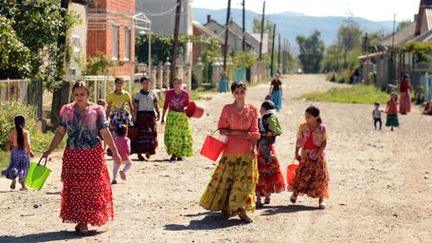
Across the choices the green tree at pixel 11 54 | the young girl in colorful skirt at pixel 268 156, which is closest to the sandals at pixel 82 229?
the young girl in colorful skirt at pixel 268 156

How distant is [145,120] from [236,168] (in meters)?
7.23

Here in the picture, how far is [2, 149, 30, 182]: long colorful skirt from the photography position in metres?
14.4

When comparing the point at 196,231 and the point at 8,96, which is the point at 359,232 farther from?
the point at 8,96

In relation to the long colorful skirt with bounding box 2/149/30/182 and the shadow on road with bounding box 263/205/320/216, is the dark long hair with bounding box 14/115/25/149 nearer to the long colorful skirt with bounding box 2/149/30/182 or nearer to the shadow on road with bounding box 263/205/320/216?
the long colorful skirt with bounding box 2/149/30/182

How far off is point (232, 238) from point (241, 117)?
170 centimetres

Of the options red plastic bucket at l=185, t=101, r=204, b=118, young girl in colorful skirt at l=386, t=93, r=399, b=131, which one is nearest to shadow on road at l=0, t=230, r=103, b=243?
red plastic bucket at l=185, t=101, r=204, b=118

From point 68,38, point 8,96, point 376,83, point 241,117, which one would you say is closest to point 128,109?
point 8,96

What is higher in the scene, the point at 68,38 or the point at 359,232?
the point at 68,38

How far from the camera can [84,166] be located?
10.9 meters

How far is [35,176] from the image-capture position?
37.1ft

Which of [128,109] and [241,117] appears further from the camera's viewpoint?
[128,109]

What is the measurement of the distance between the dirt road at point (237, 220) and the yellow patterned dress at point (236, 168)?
26 centimetres

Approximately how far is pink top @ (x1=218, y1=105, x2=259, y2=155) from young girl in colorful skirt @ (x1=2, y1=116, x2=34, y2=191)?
3701mm

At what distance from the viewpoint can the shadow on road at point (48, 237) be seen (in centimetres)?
1049
